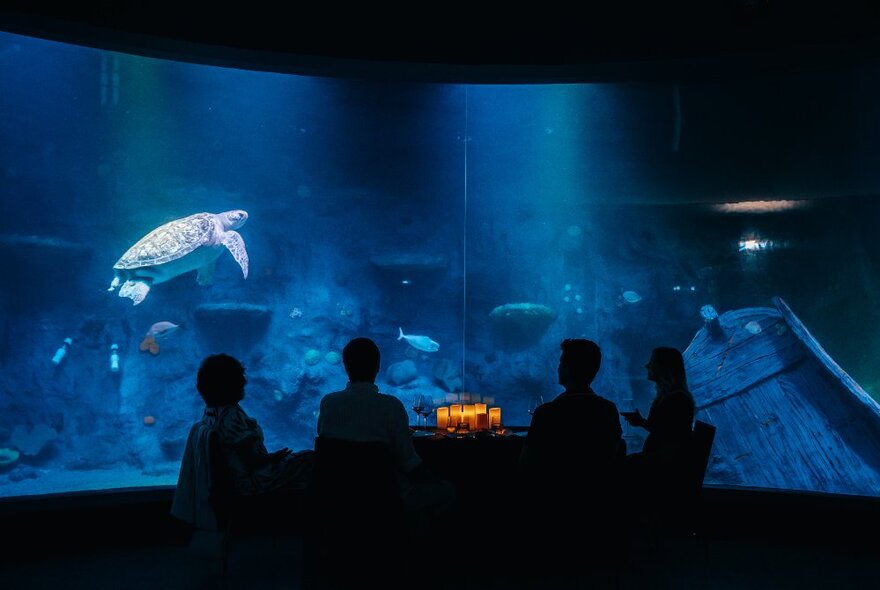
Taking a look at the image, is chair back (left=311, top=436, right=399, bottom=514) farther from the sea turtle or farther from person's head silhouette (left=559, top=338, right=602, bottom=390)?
the sea turtle

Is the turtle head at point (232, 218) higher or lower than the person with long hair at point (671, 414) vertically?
higher

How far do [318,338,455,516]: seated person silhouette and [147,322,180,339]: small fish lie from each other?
789cm

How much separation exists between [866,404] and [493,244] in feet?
20.9

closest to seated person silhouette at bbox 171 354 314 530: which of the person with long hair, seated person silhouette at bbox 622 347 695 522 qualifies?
seated person silhouette at bbox 622 347 695 522

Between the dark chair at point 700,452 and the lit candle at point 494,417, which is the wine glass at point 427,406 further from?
the dark chair at point 700,452

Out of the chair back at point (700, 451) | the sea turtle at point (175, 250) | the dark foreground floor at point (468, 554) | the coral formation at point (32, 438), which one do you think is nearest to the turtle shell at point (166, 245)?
the sea turtle at point (175, 250)

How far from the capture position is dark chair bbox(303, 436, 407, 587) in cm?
232

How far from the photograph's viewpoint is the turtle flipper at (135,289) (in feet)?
31.1

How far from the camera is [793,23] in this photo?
4297 mm

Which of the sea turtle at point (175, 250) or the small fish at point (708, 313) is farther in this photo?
the sea turtle at point (175, 250)

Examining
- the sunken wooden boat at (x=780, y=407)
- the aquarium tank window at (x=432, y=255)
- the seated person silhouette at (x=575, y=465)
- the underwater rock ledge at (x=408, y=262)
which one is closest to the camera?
the seated person silhouette at (x=575, y=465)

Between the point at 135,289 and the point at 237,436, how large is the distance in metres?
7.85

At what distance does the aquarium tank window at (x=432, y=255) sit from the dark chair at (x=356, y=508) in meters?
6.53

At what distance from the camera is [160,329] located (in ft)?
31.5
